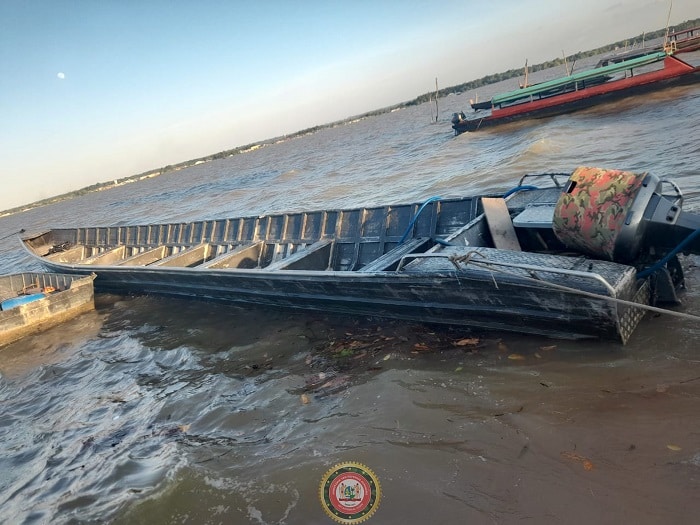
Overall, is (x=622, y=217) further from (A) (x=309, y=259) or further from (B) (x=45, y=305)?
(B) (x=45, y=305)

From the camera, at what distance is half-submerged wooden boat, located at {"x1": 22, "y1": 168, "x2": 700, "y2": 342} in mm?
4699

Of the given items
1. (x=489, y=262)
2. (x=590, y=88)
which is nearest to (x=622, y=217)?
(x=489, y=262)

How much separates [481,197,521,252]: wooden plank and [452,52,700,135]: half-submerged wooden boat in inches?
930

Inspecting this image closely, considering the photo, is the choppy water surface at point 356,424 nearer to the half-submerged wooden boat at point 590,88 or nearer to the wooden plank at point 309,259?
the wooden plank at point 309,259

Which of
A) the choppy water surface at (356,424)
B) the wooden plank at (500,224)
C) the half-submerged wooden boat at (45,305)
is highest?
the wooden plank at (500,224)

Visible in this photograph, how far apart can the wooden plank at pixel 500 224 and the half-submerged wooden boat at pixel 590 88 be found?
23.6 metres

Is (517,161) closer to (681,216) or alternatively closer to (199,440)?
(681,216)

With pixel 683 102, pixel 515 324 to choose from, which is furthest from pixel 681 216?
pixel 683 102

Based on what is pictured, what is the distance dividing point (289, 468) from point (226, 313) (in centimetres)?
540

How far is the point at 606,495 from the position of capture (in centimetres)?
317

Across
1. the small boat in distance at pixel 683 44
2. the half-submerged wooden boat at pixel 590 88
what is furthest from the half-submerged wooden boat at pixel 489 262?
the small boat in distance at pixel 683 44

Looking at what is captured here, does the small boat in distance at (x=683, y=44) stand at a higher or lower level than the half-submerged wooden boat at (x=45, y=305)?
higher

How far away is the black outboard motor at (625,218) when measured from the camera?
4688 millimetres

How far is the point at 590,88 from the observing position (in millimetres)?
26719
